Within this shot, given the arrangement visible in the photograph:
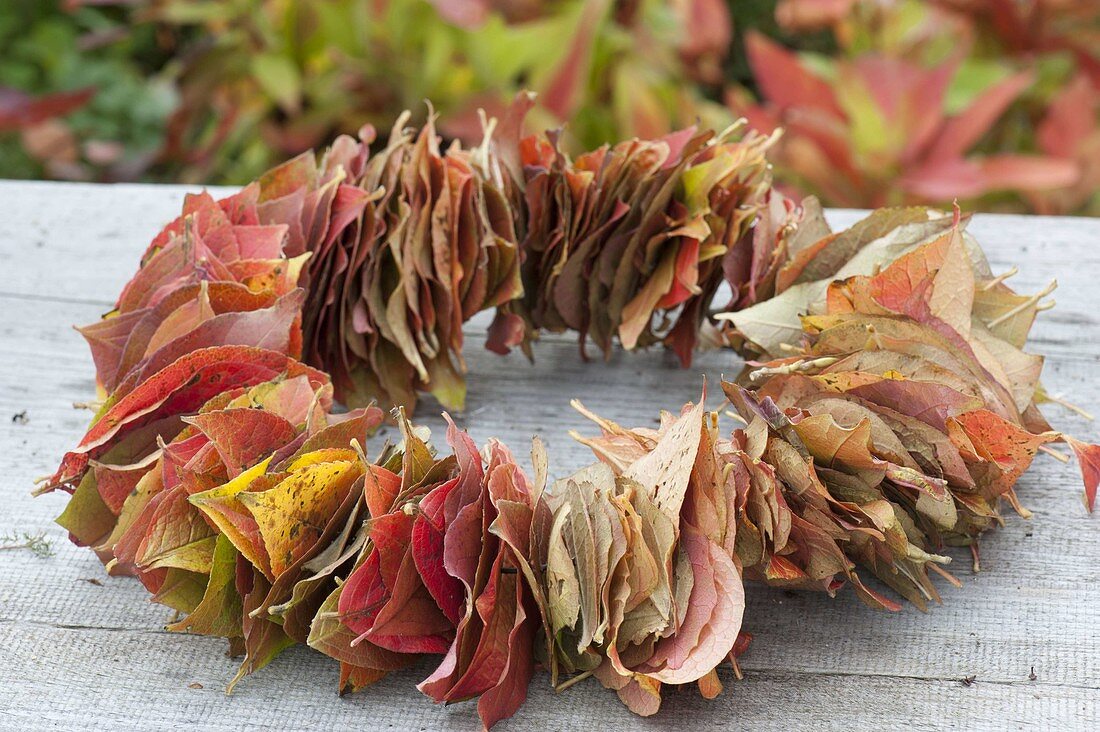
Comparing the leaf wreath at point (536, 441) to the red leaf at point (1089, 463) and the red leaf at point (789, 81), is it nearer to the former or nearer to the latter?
the red leaf at point (1089, 463)

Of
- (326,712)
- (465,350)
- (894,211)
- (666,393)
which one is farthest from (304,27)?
(326,712)

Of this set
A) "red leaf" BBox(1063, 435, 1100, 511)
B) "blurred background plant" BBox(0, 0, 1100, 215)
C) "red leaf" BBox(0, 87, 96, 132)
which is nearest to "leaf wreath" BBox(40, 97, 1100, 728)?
"red leaf" BBox(1063, 435, 1100, 511)

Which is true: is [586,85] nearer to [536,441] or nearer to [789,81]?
[789,81]

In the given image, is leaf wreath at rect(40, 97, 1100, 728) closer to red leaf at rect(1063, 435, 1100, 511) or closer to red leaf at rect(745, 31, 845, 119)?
red leaf at rect(1063, 435, 1100, 511)

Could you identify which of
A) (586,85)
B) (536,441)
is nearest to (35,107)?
(586,85)

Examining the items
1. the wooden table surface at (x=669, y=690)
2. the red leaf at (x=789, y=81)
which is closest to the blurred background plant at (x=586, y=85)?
the red leaf at (x=789, y=81)

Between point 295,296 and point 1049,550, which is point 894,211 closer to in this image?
point 1049,550
